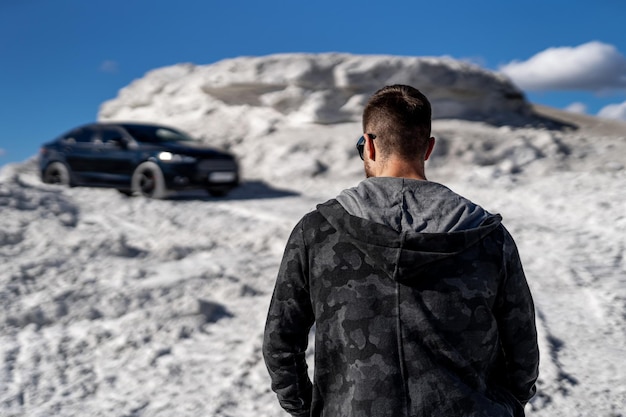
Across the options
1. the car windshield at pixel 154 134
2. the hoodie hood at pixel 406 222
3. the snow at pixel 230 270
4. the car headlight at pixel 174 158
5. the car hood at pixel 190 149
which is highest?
the car windshield at pixel 154 134

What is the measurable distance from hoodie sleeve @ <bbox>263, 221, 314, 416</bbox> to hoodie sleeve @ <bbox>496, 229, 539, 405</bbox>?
542 millimetres

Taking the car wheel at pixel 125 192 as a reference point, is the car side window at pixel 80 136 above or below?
above

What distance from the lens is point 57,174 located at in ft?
42.3

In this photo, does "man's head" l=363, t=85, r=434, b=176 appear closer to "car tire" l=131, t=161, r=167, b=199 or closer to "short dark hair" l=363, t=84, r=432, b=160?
"short dark hair" l=363, t=84, r=432, b=160

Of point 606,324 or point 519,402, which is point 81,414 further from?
point 606,324

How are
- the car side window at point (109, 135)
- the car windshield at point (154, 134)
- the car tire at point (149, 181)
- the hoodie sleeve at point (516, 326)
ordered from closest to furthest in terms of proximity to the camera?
the hoodie sleeve at point (516, 326), the car tire at point (149, 181), the car windshield at point (154, 134), the car side window at point (109, 135)

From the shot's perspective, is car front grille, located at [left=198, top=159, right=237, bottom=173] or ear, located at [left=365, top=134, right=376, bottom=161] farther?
car front grille, located at [left=198, top=159, right=237, bottom=173]

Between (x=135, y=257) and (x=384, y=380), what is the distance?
6.28 m

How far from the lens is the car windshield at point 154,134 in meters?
12.1

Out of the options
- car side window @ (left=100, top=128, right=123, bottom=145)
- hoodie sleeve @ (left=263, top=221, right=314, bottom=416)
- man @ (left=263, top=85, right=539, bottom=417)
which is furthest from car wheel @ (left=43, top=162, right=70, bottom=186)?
man @ (left=263, top=85, right=539, bottom=417)

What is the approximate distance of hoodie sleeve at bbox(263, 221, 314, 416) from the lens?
5.78 ft

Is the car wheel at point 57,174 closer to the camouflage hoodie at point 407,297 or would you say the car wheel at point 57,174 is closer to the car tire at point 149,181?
the car tire at point 149,181

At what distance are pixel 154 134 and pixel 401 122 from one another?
1127cm

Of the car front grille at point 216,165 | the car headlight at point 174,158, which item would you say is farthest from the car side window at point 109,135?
the car front grille at point 216,165
